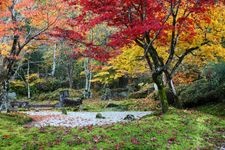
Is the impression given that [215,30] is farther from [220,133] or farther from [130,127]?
[130,127]

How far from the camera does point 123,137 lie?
10641mm

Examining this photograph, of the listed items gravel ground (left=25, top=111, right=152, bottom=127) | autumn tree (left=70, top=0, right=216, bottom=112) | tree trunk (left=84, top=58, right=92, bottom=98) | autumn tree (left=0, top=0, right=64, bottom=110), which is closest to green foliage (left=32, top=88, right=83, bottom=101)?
tree trunk (left=84, top=58, right=92, bottom=98)

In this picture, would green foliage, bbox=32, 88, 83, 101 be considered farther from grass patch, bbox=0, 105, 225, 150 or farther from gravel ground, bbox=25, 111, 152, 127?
grass patch, bbox=0, 105, 225, 150

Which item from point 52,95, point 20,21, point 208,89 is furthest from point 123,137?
point 52,95

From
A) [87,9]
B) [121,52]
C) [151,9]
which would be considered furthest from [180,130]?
[121,52]

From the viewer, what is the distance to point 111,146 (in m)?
9.89

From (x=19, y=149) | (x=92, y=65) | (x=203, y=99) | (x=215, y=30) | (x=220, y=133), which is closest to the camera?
(x=19, y=149)

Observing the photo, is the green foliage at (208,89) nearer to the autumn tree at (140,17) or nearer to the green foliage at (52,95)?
the autumn tree at (140,17)

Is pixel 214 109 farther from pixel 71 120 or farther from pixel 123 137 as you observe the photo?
pixel 123 137

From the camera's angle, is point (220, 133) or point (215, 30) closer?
point (220, 133)

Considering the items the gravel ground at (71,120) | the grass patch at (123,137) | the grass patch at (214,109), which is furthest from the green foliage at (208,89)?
the grass patch at (123,137)

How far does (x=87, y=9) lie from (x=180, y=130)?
5818 millimetres

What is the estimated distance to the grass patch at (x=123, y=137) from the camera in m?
9.99

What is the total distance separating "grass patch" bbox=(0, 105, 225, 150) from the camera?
999cm
